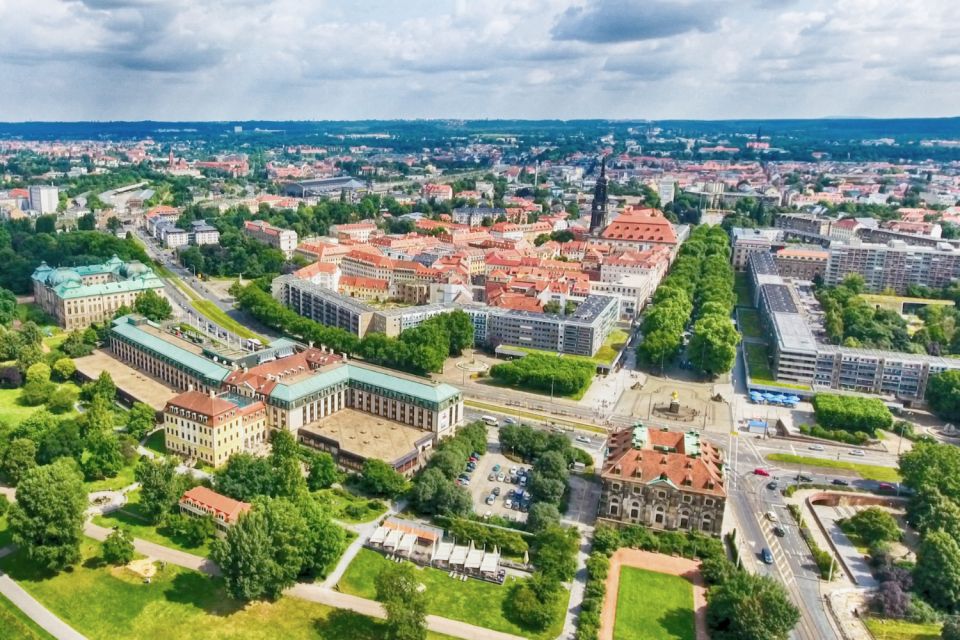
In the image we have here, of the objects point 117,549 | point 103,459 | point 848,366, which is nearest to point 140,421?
point 103,459

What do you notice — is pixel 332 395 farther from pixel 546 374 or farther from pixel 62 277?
pixel 62 277

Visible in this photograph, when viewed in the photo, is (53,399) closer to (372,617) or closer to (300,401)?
(300,401)

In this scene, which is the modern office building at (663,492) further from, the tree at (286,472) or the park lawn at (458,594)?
the tree at (286,472)

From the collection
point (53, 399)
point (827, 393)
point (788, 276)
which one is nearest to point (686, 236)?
point (788, 276)

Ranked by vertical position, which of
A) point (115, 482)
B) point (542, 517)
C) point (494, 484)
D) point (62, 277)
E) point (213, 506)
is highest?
point (62, 277)

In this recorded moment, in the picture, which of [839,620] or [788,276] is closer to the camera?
[839,620]

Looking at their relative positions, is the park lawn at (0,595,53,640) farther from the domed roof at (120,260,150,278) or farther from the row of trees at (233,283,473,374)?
the domed roof at (120,260,150,278)
